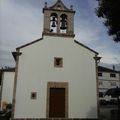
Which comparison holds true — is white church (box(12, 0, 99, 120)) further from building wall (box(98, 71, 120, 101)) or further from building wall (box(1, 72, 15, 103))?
building wall (box(98, 71, 120, 101))

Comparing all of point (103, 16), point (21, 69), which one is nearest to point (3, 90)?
point (21, 69)

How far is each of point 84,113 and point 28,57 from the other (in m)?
6.19

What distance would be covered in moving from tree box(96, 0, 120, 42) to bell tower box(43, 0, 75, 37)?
28.1 feet

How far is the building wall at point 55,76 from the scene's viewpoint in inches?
779

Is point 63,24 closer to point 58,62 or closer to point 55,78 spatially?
point 58,62

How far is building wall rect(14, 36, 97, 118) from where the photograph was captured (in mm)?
19781

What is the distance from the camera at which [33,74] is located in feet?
66.5

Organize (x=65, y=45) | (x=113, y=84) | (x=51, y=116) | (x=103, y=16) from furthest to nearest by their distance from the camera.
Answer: (x=113, y=84), (x=65, y=45), (x=51, y=116), (x=103, y=16)

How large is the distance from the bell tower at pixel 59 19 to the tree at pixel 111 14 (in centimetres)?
857

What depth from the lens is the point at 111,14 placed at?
12.2 meters

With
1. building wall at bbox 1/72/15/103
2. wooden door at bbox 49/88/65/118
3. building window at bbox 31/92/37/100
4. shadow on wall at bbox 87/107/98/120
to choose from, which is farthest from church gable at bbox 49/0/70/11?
building wall at bbox 1/72/15/103

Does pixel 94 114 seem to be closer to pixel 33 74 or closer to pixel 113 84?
pixel 33 74

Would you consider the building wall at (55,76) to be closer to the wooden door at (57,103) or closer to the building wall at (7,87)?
the wooden door at (57,103)

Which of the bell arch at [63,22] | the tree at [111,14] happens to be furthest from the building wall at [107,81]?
the tree at [111,14]
